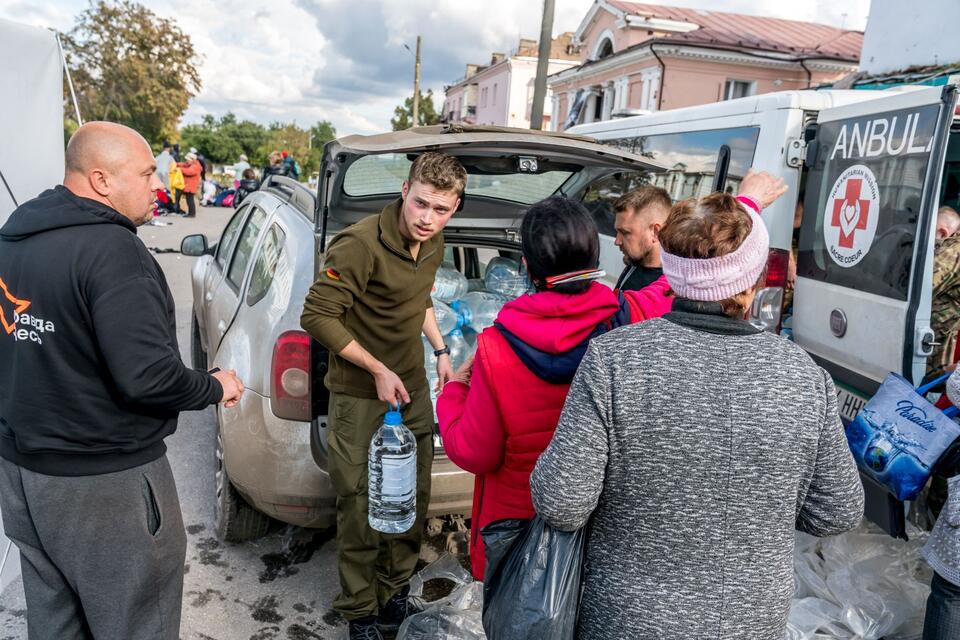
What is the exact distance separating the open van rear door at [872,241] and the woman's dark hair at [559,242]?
190 cm

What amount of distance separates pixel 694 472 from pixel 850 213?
250 cm

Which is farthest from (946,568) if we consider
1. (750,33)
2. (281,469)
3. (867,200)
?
(750,33)

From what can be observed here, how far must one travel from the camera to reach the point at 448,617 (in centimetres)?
270

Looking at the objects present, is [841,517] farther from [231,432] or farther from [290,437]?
[231,432]

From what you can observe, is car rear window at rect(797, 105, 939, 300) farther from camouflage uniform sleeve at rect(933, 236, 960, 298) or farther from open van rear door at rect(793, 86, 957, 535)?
camouflage uniform sleeve at rect(933, 236, 960, 298)

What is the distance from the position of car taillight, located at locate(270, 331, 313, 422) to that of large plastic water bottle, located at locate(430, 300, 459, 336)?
1043mm

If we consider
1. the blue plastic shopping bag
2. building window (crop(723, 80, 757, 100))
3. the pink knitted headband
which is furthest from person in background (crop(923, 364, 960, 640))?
building window (crop(723, 80, 757, 100))

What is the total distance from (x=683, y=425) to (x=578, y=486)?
0.25 meters

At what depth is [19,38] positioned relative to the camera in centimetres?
298

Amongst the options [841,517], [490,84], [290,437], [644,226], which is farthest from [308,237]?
[490,84]

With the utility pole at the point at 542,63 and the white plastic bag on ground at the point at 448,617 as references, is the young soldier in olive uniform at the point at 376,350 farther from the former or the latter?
the utility pole at the point at 542,63

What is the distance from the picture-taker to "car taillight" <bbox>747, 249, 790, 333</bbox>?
3.79 meters

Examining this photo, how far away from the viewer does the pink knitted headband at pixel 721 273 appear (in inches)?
56.9

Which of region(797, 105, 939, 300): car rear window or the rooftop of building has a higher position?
the rooftop of building
